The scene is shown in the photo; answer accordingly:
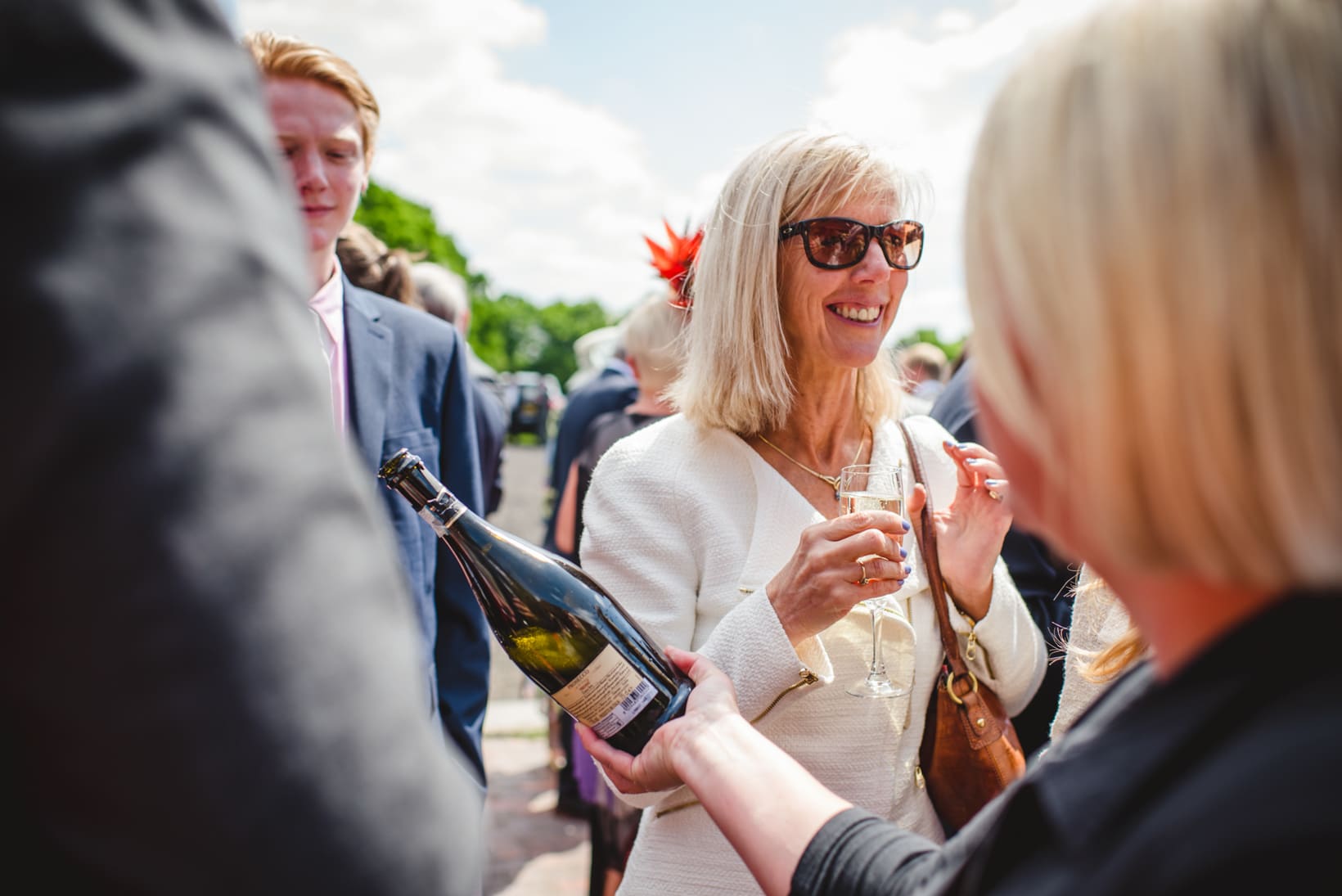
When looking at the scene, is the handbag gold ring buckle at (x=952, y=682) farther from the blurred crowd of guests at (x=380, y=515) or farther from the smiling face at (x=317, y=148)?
the smiling face at (x=317, y=148)

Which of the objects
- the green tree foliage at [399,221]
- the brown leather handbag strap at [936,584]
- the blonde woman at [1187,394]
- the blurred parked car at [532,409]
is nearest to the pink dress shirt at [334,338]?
the brown leather handbag strap at [936,584]

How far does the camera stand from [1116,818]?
0.78 m

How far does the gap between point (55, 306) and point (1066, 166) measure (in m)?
0.79

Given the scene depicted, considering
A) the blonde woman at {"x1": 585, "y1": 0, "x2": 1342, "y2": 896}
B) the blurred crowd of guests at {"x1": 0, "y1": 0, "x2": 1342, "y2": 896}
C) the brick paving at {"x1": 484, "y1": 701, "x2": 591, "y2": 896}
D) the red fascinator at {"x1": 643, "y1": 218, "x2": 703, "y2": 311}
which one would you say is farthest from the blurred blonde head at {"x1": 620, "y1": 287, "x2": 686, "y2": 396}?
the blonde woman at {"x1": 585, "y1": 0, "x2": 1342, "y2": 896}

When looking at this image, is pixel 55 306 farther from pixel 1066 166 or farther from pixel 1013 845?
pixel 1013 845

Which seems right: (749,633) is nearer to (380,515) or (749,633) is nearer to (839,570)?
(839,570)

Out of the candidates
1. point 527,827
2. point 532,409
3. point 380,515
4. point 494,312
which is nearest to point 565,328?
point 494,312

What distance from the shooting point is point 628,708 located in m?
1.74

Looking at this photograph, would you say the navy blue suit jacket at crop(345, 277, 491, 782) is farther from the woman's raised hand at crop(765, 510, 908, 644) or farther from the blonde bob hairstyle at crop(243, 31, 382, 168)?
the woman's raised hand at crop(765, 510, 908, 644)

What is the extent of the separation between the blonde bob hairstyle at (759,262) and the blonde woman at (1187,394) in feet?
4.99

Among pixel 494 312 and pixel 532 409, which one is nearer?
pixel 532 409

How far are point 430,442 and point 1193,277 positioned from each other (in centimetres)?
216

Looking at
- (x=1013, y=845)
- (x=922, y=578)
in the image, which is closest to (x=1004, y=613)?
(x=922, y=578)

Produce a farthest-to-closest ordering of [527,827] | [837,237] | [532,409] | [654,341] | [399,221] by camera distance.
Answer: [399,221]
[532,409]
[527,827]
[654,341]
[837,237]
